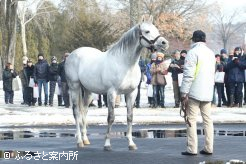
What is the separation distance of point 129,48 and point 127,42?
0.42 feet

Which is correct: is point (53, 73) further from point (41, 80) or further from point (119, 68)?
point (119, 68)

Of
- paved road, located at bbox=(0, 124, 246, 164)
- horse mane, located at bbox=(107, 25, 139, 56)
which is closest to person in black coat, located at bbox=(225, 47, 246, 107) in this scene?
paved road, located at bbox=(0, 124, 246, 164)

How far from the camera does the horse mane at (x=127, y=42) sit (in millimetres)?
12688

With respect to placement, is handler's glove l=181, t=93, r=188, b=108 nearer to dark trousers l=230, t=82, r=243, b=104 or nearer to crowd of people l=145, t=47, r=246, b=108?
crowd of people l=145, t=47, r=246, b=108

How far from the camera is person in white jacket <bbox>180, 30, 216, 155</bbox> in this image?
11.7 metres

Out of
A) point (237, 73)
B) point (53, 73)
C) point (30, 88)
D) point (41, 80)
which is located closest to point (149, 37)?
point (237, 73)

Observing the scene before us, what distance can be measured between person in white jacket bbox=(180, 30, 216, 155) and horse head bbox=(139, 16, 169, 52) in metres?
0.68

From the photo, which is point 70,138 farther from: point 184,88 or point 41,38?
point 41,38

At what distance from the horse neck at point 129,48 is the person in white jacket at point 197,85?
1248mm

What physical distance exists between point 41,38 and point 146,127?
54392mm

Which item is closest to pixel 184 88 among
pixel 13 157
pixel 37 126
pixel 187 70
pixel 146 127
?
pixel 187 70

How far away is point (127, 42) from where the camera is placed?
1289 cm

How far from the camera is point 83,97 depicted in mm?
14242

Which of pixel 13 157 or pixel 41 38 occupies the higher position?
pixel 41 38
